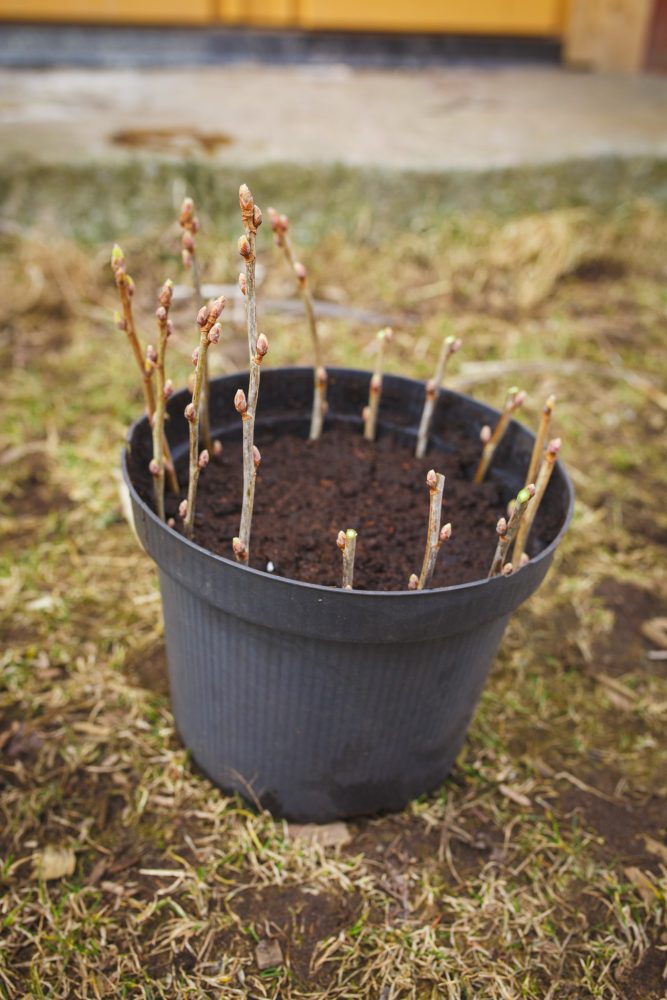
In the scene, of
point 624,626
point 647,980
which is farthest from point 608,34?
point 647,980

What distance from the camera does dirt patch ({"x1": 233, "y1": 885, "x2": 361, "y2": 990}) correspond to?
140cm

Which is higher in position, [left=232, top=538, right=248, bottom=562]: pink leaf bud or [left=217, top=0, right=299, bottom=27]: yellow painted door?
[left=217, top=0, right=299, bottom=27]: yellow painted door

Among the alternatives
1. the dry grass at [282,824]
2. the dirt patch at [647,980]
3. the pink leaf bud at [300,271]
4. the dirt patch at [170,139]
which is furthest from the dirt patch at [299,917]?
the dirt patch at [170,139]

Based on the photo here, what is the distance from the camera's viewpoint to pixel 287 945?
1411mm

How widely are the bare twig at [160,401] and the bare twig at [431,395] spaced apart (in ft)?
1.71

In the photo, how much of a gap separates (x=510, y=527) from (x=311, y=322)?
0.64 meters

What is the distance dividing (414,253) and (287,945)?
316cm

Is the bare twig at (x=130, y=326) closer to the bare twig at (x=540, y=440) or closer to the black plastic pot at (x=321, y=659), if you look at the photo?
the black plastic pot at (x=321, y=659)

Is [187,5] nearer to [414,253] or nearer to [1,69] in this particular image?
[1,69]

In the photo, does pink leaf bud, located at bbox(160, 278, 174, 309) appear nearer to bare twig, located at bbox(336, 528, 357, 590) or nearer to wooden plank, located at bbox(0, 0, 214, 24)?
bare twig, located at bbox(336, 528, 357, 590)

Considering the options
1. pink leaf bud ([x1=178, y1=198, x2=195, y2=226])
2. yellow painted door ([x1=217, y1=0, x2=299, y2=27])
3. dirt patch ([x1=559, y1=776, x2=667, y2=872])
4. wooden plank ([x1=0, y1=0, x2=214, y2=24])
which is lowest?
dirt patch ([x1=559, y1=776, x2=667, y2=872])

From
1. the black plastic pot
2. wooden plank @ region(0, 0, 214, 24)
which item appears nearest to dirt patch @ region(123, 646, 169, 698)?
the black plastic pot

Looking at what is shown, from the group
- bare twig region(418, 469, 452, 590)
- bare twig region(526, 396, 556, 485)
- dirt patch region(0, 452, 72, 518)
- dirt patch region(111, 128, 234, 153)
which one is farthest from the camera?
dirt patch region(111, 128, 234, 153)

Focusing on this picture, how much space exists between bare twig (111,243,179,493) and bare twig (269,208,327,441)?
0.94 ft
